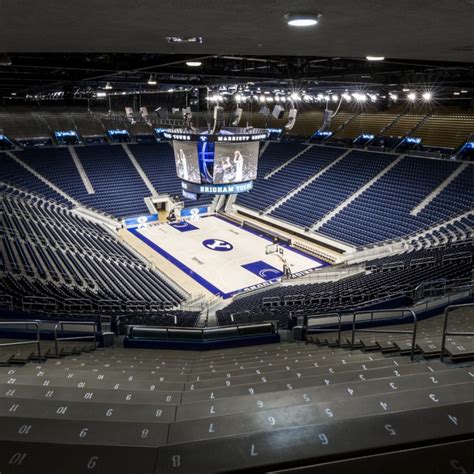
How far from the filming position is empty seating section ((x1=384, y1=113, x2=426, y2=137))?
114 ft

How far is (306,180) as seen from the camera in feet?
110

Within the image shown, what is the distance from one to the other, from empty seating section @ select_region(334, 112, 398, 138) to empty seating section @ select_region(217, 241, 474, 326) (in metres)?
20.6

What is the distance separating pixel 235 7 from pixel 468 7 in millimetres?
1662

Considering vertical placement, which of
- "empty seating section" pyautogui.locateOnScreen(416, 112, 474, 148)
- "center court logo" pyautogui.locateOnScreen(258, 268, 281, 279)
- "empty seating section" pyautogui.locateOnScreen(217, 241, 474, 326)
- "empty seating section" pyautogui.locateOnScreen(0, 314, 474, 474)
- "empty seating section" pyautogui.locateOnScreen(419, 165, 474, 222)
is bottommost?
"center court logo" pyautogui.locateOnScreen(258, 268, 281, 279)

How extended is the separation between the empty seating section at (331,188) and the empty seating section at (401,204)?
48.5 inches

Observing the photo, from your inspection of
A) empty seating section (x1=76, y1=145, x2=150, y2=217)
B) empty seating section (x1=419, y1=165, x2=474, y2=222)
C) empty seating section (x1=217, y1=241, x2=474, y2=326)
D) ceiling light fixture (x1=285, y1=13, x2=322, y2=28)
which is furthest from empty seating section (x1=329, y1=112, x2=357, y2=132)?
ceiling light fixture (x1=285, y1=13, x2=322, y2=28)

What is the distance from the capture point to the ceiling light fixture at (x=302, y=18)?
10.7ft

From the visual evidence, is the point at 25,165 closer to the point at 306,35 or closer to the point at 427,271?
the point at 427,271

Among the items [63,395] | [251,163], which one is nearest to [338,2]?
[63,395]

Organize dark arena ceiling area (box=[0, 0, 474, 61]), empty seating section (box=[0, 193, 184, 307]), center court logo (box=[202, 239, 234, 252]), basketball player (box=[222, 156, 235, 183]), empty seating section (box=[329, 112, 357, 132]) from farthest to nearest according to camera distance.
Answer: empty seating section (box=[329, 112, 357, 132]) → center court logo (box=[202, 239, 234, 252]) → basketball player (box=[222, 156, 235, 183]) → empty seating section (box=[0, 193, 184, 307]) → dark arena ceiling area (box=[0, 0, 474, 61])

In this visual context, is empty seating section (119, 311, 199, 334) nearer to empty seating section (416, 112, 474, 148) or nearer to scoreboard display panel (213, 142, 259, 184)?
scoreboard display panel (213, 142, 259, 184)

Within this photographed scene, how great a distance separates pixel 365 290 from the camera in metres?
14.4

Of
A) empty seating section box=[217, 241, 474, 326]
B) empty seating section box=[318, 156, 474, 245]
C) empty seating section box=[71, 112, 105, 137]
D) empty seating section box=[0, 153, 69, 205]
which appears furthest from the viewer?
empty seating section box=[71, 112, 105, 137]

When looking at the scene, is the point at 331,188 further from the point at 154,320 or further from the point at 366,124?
the point at 154,320
